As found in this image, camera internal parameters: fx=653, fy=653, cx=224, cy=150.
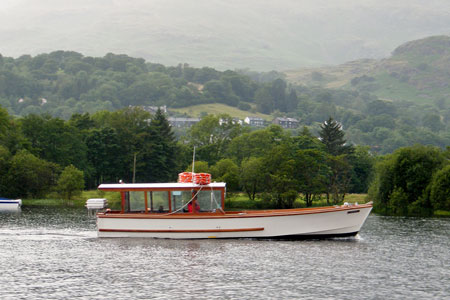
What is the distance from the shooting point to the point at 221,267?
36688 mm

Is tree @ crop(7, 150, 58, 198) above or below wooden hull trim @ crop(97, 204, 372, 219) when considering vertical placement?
above

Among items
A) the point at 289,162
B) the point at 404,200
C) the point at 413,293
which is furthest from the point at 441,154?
the point at 413,293

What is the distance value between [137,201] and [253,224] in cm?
858

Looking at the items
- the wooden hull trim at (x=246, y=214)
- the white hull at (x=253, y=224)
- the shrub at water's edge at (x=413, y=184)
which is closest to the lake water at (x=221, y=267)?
the white hull at (x=253, y=224)

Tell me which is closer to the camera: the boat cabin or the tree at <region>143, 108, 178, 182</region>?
the boat cabin

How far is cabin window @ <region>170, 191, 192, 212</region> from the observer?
151ft

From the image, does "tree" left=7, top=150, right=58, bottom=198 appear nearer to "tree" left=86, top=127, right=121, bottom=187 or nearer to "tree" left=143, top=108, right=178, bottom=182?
"tree" left=86, top=127, right=121, bottom=187

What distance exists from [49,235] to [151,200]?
9.28 m

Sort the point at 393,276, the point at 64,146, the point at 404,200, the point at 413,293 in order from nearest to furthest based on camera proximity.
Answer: the point at 413,293 → the point at 393,276 → the point at 404,200 → the point at 64,146

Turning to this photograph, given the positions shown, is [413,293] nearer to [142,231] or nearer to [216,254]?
[216,254]

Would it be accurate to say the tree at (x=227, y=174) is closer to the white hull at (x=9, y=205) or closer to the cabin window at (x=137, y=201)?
the white hull at (x=9, y=205)

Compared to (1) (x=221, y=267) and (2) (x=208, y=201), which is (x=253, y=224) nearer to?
(2) (x=208, y=201)

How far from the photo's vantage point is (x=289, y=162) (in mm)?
90625

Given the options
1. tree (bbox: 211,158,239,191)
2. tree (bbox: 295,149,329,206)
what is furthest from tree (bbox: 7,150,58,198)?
tree (bbox: 295,149,329,206)
